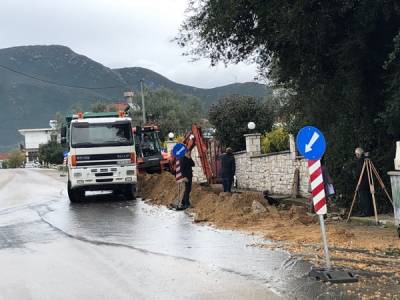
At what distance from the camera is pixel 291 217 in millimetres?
14258

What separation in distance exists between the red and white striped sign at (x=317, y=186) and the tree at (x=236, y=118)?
2056 cm

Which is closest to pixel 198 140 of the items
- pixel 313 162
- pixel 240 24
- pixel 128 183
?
pixel 128 183

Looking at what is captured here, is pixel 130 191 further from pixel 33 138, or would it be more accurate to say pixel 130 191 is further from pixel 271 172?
pixel 33 138

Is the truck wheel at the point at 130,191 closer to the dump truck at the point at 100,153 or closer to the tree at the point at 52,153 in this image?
the dump truck at the point at 100,153

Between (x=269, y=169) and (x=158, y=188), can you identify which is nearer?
(x=269, y=169)

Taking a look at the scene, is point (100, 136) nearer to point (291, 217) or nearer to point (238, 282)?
point (291, 217)

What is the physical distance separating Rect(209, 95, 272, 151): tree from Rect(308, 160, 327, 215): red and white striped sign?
67.5ft

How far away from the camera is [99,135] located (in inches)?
822

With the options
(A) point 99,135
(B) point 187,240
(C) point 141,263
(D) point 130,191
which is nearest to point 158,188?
(D) point 130,191

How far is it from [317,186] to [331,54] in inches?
249

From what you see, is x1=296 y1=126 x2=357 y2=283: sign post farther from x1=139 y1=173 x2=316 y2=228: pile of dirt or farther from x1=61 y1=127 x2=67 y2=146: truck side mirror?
x1=61 y1=127 x2=67 y2=146: truck side mirror

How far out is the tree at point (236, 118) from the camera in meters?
29.8

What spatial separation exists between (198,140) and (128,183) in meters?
3.63

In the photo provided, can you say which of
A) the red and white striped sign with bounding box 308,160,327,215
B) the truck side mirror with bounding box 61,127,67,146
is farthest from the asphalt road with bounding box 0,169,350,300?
the truck side mirror with bounding box 61,127,67,146
